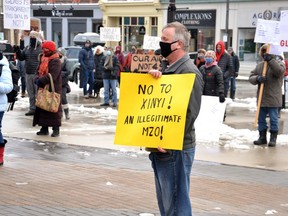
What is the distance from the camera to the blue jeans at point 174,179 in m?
5.07

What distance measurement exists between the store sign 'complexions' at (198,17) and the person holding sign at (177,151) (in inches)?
1576

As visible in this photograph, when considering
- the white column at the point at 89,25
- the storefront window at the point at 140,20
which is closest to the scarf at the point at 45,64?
the storefront window at the point at 140,20

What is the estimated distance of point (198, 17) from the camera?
45500mm

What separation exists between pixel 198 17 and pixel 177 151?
135 ft

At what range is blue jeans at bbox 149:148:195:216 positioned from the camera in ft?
16.6

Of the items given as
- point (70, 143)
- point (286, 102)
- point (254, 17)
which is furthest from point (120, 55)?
point (254, 17)

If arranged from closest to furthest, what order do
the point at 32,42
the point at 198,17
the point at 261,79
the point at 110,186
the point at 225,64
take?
the point at 110,186 → the point at 261,79 → the point at 32,42 → the point at 225,64 → the point at 198,17

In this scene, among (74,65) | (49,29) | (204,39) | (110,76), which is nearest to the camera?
(110,76)

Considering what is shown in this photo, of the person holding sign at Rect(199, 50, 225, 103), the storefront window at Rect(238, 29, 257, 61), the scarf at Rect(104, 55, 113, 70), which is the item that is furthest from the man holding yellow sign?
the storefront window at Rect(238, 29, 257, 61)

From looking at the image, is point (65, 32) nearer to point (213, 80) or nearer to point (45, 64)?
point (213, 80)

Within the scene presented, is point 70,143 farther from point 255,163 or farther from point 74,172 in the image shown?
point 255,163

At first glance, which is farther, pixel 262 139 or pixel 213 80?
pixel 213 80

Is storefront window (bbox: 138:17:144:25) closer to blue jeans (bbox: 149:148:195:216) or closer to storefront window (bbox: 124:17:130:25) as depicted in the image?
storefront window (bbox: 124:17:130:25)

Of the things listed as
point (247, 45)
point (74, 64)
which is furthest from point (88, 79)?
point (247, 45)
